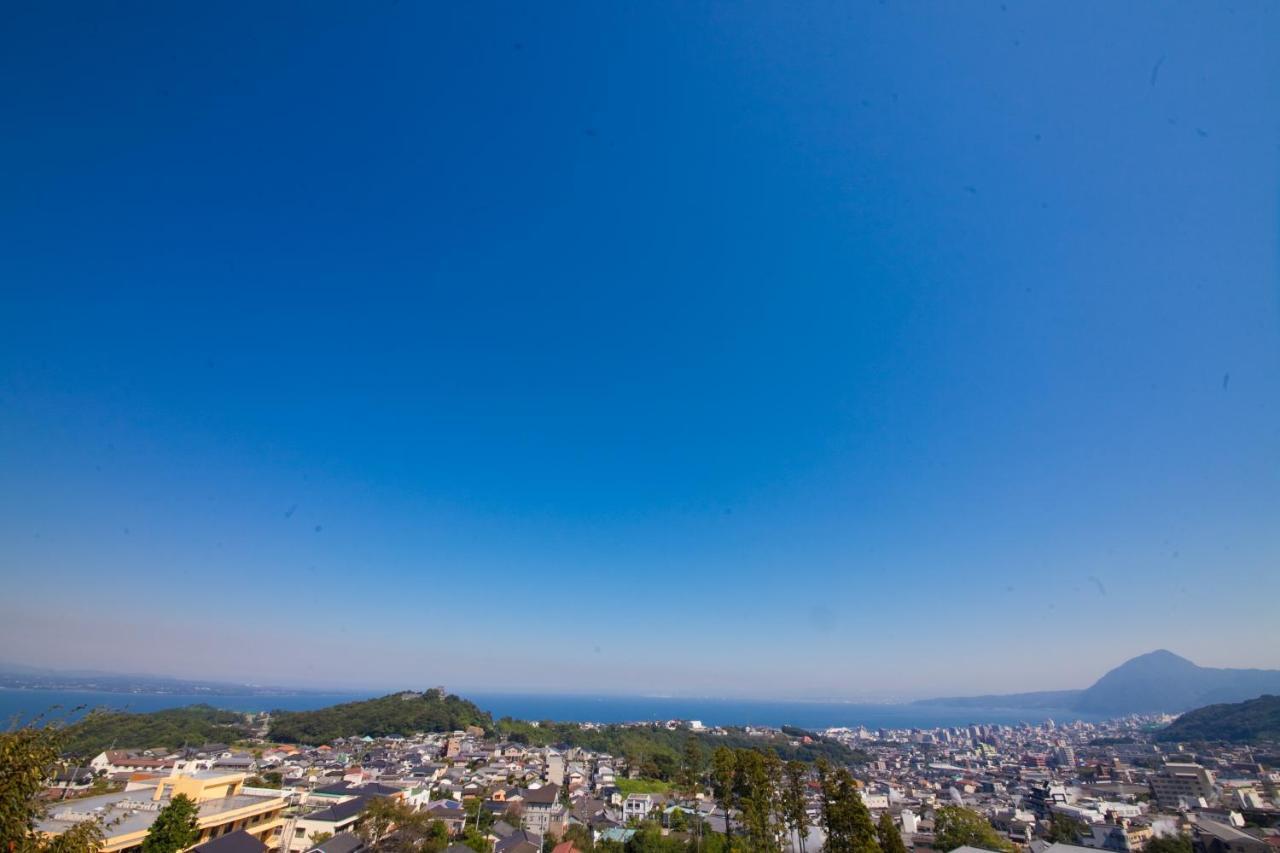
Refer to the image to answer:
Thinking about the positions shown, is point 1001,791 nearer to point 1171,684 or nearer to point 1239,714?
point 1239,714

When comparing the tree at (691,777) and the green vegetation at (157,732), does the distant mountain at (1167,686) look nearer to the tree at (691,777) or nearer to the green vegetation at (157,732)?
the tree at (691,777)

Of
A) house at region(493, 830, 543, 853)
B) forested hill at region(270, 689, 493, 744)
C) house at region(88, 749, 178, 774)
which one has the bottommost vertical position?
forested hill at region(270, 689, 493, 744)

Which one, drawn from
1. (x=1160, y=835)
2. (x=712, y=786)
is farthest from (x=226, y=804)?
(x=1160, y=835)

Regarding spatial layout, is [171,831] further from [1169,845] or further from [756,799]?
[1169,845]

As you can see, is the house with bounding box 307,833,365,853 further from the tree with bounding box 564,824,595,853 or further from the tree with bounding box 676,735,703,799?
the tree with bounding box 676,735,703,799

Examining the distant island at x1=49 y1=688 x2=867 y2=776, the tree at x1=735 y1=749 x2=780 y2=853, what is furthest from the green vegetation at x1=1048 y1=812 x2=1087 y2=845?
the tree at x1=735 y1=749 x2=780 y2=853

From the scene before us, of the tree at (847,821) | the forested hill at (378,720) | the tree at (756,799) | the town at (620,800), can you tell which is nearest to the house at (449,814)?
the town at (620,800)
